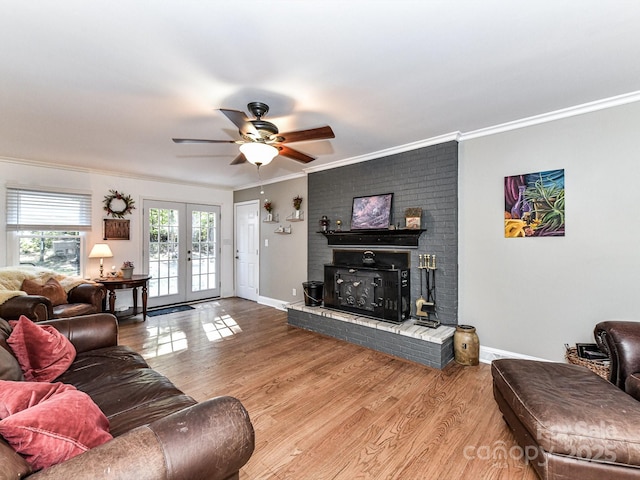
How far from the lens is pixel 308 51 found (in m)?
1.79

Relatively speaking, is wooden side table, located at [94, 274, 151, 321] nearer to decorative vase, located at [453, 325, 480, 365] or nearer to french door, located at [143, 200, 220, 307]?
french door, located at [143, 200, 220, 307]

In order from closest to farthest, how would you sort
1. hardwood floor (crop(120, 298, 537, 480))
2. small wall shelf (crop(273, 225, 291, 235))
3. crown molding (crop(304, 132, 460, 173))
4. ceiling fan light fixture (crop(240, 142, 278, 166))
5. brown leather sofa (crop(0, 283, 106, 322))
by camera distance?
hardwood floor (crop(120, 298, 537, 480))
ceiling fan light fixture (crop(240, 142, 278, 166))
brown leather sofa (crop(0, 283, 106, 322))
crown molding (crop(304, 132, 460, 173))
small wall shelf (crop(273, 225, 291, 235))

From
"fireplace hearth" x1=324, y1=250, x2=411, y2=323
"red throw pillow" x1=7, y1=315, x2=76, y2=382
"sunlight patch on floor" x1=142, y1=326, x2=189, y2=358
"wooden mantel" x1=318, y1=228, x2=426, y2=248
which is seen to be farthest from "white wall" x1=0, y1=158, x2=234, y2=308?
"red throw pillow" x1=7, y1=315, x2=76, y2=382

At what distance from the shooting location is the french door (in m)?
5.28

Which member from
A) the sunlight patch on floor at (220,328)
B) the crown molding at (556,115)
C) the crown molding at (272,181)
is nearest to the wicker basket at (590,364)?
the crown molding at (556,115)

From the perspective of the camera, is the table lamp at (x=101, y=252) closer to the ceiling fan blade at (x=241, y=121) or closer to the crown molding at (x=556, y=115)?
the ceiling fan blade at (x=241, y=121)

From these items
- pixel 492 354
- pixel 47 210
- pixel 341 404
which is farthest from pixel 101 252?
pixel 492 354

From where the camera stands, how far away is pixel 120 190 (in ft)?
16.1

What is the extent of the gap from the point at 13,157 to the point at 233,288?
3935mm

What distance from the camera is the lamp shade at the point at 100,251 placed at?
4.38 metres

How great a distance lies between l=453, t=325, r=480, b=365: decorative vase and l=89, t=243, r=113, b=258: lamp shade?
4911mm

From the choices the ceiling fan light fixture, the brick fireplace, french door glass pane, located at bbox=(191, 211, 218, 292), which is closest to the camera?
the ceiling fan light fixture

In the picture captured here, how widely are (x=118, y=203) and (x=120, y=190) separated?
0.22 m

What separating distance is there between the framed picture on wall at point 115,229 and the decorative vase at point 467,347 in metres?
5.15
